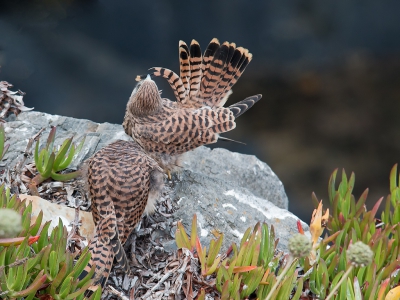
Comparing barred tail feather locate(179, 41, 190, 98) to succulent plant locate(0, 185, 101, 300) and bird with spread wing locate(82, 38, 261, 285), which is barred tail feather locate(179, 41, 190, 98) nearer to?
bird with spread wing locate(82, 38, 261, 285)

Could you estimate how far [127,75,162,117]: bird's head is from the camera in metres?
3.49

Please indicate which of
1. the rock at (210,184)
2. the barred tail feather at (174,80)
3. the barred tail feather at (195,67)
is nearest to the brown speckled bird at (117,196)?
the rock at (210,184)

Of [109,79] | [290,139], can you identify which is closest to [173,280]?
[109,79]

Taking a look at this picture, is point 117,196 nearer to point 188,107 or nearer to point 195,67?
point 188,107

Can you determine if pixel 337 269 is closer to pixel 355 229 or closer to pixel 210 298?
pixel 355 229

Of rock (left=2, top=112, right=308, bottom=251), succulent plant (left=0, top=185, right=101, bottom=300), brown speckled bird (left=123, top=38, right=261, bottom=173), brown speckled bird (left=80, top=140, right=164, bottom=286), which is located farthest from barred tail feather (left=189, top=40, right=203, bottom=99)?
succulent plant (left=0, top=185, right=101, bottom=300)

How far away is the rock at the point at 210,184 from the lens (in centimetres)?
307

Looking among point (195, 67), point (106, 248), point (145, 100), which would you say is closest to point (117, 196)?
point (106, 248)

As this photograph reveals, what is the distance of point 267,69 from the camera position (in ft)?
17.7

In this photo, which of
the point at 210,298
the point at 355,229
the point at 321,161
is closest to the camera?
the point at 210,298

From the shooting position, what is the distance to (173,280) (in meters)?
2.45

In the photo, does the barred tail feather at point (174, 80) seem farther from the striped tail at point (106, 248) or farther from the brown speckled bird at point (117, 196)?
the striped tail at point (106, 248)

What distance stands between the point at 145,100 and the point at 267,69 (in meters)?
2.21

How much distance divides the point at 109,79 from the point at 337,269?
110 inches
